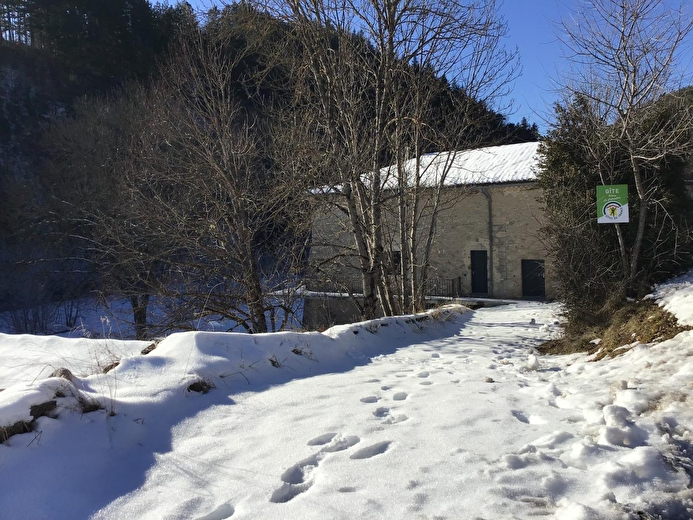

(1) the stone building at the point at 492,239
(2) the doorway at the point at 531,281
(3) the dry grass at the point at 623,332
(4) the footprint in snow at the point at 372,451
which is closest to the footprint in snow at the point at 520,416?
(4) the footprint in snow at the point at 372,451

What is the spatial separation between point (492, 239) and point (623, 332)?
51.6 ft

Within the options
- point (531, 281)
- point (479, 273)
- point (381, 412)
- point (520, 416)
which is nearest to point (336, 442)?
point (381, 412)

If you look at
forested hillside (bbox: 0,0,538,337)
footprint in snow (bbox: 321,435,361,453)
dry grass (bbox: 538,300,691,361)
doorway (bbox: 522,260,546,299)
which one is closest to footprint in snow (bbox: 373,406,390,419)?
footprint in snow (bbox: 321,435,361,453)

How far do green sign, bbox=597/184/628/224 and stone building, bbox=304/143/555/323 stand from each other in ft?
38.1

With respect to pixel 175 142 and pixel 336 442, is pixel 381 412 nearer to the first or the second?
pixel 336 442

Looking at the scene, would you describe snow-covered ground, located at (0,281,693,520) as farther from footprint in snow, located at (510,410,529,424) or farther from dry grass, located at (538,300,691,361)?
dry grass, located at (538,300,691,361)

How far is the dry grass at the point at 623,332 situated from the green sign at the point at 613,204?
1.53 meters

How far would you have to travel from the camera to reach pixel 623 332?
6.72 meters

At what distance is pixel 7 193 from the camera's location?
75.2 feet

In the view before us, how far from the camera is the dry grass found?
5.73 metres

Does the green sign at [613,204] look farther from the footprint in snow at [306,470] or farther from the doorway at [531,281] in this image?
the doorway at [531,281]

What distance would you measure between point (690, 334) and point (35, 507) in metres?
5.64

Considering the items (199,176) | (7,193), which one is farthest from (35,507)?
(7,193)

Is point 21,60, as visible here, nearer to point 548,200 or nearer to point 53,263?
point 53,263
